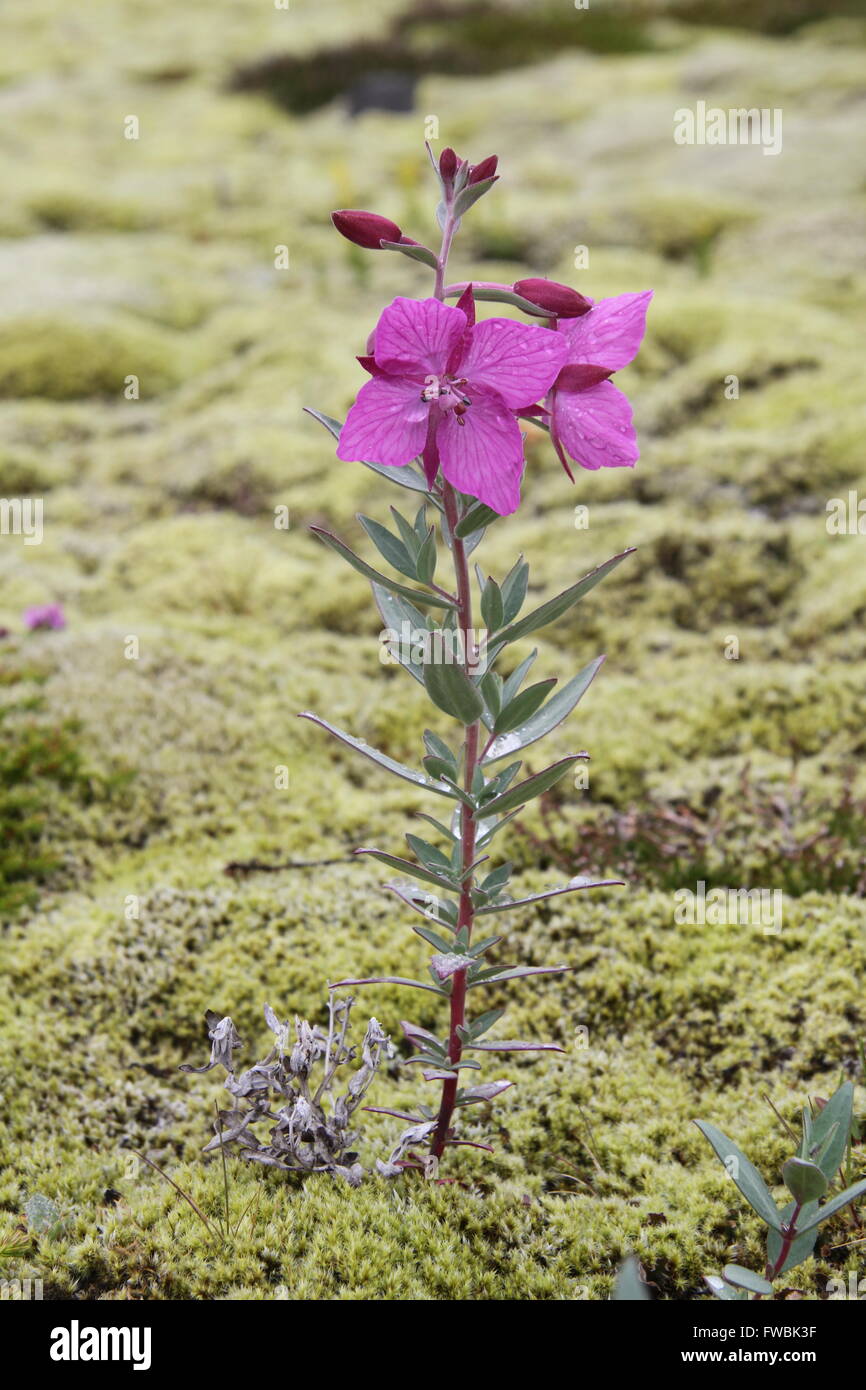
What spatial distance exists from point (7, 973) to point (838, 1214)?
8.36 ft

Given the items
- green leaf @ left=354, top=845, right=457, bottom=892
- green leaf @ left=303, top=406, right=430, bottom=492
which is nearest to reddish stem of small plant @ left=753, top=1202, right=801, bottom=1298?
green leaf @ left=354, top=845, right=457, bottom=892

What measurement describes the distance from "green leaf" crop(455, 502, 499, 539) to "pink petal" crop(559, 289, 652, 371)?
34 centimetres

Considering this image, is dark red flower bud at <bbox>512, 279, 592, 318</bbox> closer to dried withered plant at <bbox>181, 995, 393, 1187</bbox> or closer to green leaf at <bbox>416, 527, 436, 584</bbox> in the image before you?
green leaf at <bbox>416, 527, 436, 584</bbox>

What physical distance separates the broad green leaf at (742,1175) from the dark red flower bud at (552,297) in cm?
165

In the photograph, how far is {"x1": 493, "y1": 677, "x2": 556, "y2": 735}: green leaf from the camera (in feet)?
6.77

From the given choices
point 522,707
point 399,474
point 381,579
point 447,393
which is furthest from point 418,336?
point 522,707

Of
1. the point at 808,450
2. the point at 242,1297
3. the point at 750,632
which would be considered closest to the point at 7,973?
the point at 242,1297

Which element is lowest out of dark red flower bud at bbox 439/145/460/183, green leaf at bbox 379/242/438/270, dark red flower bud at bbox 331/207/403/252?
green leaf at bbox 379/242/438/270

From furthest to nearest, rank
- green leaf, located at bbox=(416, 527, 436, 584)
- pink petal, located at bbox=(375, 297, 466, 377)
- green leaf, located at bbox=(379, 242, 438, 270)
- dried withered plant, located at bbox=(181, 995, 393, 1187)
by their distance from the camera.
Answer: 1. dried withered plant, located at bbox=(181, 995, 393, 1187)
2. green leaf, located at bbox=(416, 527, 436, 584)
3. green leaf, located at bbox=(379, 242, 438, 270)
4. pink petal, located at bbox=(375, 297, 466, 377)

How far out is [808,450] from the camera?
20.8 feet

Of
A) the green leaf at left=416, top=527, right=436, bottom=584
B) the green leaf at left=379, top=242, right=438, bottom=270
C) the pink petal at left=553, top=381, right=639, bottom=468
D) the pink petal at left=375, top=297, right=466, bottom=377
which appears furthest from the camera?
the green leaf at left=416, top=527, right=436, bottom=584

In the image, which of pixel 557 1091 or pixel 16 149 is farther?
pixel 16 149

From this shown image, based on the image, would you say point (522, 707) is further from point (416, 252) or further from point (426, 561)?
point (416, 252)

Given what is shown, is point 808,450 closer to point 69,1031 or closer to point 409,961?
point 409,961
